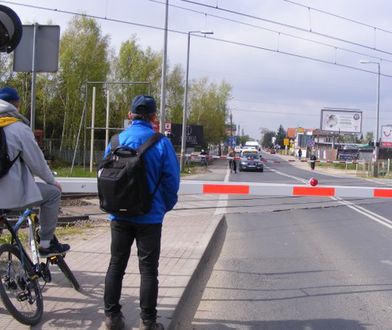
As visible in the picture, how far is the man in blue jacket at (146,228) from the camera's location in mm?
4203

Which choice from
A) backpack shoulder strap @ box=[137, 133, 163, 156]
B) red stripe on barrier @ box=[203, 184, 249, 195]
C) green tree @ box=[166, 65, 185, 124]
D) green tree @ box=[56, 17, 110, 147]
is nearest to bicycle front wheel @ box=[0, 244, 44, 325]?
backpack shoulder strap @ box=[137, 133, 163, 156]

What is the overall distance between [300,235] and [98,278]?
5.96 metres

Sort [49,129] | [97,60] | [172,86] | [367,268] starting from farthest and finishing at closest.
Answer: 1. [172,86]
2. [49,129]
3. [97,60]
4. [367,268]

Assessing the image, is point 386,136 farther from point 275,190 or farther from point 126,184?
point 126,184

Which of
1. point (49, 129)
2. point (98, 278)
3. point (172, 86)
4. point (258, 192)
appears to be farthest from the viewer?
point (172, 86)

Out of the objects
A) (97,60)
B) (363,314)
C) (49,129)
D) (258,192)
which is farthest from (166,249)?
(49,129)

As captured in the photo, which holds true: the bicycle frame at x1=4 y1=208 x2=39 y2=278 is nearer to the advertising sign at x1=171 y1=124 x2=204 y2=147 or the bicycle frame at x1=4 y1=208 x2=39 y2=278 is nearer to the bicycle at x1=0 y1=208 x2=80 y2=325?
the bicycle at x1=0 y1=208 x2=80 y2=325

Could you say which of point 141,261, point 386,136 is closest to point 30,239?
point 141,261

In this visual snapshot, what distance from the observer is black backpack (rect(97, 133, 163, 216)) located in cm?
408

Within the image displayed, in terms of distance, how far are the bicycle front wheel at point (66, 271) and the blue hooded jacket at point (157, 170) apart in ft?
3.42

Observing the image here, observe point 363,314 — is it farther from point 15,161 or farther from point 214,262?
point 15,161

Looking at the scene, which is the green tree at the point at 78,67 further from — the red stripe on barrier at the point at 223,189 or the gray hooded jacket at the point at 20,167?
the gray hooded jacket at the point at 20,167

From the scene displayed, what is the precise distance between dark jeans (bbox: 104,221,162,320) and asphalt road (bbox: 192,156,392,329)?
38.0 inches

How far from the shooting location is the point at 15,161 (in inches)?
164
